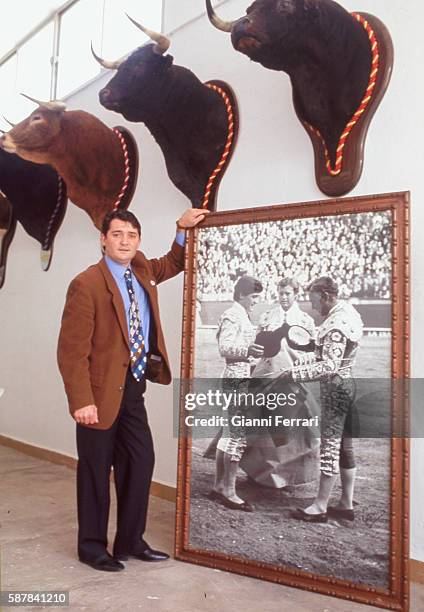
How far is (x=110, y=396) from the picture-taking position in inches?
101

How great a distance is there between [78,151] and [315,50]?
1862 mm

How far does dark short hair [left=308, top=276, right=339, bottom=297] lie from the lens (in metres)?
2.38

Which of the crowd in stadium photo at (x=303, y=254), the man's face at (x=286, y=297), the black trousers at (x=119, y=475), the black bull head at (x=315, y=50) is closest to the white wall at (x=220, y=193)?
the black bull head at (x=315, y=50)

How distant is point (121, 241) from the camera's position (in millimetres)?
2668

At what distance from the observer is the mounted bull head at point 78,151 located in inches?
146

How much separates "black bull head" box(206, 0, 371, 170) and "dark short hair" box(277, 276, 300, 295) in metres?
0.66

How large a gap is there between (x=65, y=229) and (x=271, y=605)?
10.8ft

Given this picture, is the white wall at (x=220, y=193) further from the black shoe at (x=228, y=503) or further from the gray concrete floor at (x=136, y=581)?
the black shoe at (x=228, y=503)

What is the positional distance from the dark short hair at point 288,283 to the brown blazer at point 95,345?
693 mm

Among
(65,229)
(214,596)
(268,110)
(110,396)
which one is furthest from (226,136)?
(214,596)

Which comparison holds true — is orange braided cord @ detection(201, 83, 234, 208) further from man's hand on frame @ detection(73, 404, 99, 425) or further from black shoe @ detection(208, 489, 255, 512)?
black shoe @ detection(208, 489, 255, 512)

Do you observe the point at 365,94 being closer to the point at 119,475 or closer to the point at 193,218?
the point at 193,218

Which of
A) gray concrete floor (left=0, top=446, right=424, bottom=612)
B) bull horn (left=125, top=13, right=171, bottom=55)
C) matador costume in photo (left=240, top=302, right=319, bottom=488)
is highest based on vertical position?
bull horn (left=125, top=13, right=171, bottom=55)

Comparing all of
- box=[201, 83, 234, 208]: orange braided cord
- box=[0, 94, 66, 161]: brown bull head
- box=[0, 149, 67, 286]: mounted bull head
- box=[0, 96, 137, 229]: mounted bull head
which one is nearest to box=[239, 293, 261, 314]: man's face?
box=[201, 83, 234, 208]: orange braided cord
